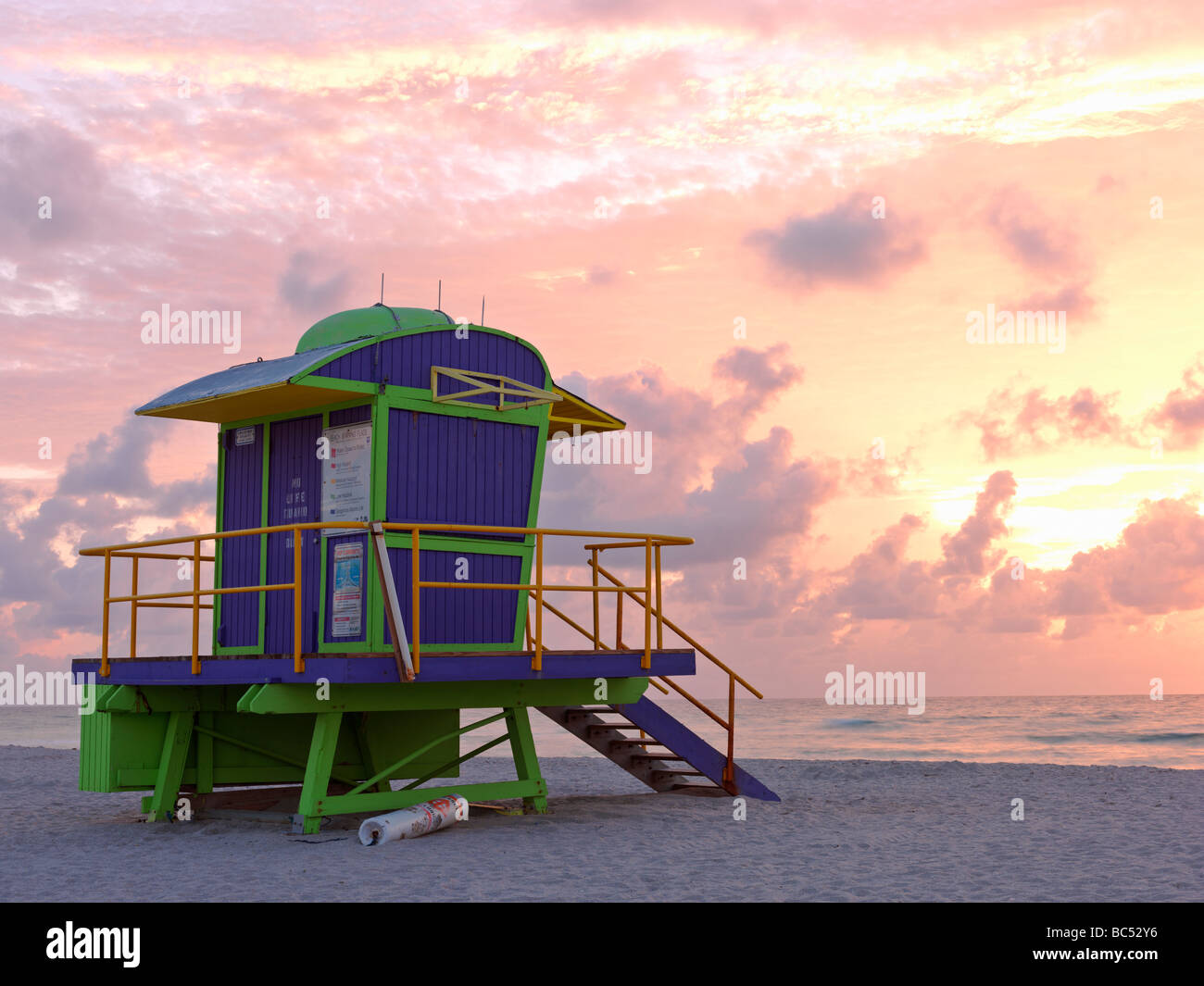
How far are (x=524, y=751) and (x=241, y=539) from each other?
383 centimetres

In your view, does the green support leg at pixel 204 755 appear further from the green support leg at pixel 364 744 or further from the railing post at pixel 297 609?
the railing post at pixel 297 609

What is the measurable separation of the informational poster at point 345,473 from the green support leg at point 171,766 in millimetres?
2637

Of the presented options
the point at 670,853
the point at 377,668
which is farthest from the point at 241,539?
the point at 670,853

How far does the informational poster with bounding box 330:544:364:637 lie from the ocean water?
18.4 m

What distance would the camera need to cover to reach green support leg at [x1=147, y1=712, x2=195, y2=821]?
13188 millimetres

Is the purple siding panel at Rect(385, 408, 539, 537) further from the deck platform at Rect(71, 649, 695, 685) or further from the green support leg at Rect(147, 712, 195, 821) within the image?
the green support leg at Rect(147, 712, 195, 821)

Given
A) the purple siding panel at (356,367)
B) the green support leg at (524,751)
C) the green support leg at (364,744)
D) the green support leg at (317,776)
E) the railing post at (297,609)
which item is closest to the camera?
the railing post at (297,609)

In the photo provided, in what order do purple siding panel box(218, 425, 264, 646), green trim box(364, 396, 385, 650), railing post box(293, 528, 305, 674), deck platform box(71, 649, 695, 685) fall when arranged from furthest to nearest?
purple siding panel box(218, 425, 264, 646) → green trim box(364, 396, 385, 650) → deck platform box(71, 649, 695, 685) → railing post box(293, 528, 305, 674)

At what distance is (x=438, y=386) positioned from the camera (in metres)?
12.8

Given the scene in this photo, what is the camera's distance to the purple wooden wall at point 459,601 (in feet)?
40.6

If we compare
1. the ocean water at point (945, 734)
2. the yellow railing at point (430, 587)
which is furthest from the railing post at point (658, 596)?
the ocean water at point (945, 734)

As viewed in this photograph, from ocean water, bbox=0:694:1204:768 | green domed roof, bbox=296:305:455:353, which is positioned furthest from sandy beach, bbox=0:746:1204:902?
ocean water, bbox=0:694:1204:768
